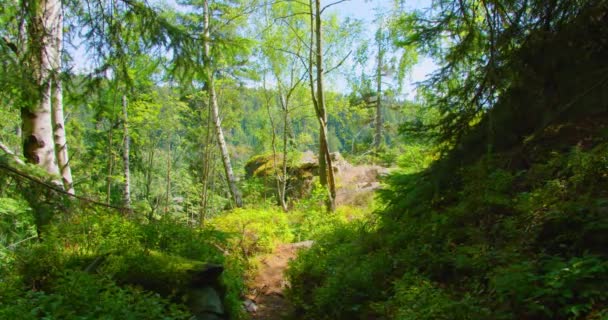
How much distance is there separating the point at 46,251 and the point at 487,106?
570 centimetres

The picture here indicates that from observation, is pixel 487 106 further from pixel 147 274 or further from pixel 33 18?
pixel 33 18

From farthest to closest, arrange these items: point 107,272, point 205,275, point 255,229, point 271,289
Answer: point 255,229 < point 271,289 < point 205,275 < point 107,272

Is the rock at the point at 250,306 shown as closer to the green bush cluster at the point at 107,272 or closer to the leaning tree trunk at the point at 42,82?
the green bush cluster at the point at 107,272

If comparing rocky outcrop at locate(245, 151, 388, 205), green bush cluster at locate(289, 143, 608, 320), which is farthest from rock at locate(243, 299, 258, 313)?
rocky outcrop at locate(245, 151, 388, 205)

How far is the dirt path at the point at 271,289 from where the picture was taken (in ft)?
20.0

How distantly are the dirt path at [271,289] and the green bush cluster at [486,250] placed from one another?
541 millimetres

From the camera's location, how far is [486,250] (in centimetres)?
350

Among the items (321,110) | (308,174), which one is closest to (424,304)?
(321,110)

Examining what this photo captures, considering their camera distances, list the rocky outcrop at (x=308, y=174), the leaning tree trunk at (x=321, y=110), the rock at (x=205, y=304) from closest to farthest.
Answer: the rock at (x=205, y=304) → the leaning tree trunk at (x=321, y=110) → the rocky outcrop at (x=308, y=174)

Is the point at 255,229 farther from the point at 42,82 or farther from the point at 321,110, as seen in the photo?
the point at 42,82

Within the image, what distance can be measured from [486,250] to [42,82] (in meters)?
5.25

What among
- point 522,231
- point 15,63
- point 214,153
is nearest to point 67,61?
point 15,63

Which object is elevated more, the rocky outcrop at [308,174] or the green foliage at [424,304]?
the rocky outcrop at [308,174]

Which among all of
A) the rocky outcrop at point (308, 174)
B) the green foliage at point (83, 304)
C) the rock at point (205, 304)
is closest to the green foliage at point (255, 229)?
the rock at point (205, 304)
